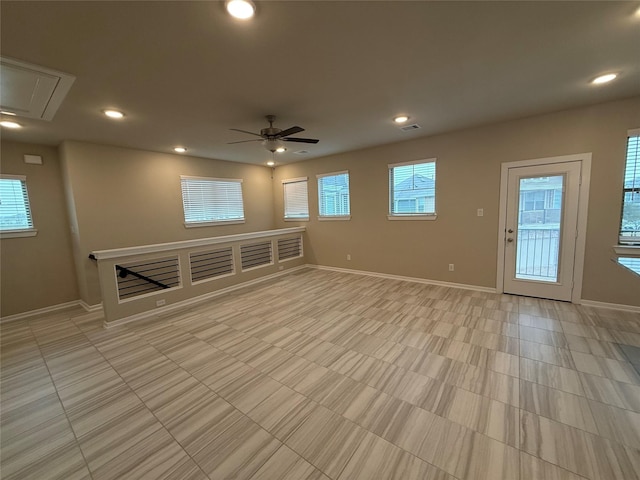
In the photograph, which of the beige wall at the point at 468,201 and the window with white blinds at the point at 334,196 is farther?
the window with white blinds at the point at 334,196

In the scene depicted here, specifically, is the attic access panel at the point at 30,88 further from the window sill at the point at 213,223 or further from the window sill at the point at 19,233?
the window sill at the point at 213,223

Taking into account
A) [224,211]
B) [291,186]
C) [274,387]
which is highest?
[291,186]

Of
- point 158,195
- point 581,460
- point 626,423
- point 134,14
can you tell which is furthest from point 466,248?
point 158,195

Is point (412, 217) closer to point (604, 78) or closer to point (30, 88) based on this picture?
point (604, 78)

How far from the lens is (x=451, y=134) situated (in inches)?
170

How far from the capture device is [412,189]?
192 inches

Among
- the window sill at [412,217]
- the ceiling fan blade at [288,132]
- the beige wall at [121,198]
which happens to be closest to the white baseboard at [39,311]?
the beige wall at [121,198]

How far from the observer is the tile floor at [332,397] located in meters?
1.51

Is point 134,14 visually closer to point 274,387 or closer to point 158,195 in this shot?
point 274,387

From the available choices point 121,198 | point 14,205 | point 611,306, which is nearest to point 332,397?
point 611,306

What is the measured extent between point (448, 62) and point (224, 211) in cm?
525

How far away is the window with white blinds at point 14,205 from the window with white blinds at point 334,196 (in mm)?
5189

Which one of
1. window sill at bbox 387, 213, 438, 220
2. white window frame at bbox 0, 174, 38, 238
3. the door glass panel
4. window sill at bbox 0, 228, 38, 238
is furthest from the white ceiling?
window sill at bbox 387, 213, 438, 220

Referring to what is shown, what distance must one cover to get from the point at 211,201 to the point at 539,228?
6.21 m
